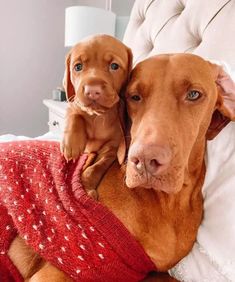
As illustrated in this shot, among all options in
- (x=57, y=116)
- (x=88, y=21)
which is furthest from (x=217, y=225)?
(x=88, y=21)

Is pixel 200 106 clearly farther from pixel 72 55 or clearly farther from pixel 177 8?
pixel 177 8

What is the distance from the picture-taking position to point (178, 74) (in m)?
0.73

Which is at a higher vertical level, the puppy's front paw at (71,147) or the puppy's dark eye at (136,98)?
the puppy's dark eye at (136,98)

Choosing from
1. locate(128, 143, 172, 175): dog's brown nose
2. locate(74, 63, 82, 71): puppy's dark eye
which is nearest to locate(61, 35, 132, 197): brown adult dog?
locate(74, 63, 82, 71): puppy's dark eye

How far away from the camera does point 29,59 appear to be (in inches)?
129

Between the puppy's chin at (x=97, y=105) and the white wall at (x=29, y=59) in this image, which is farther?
the white wall at (x=29, y=59)

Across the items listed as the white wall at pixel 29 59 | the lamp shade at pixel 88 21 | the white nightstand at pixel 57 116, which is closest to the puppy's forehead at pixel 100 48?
the white nightstand at pixel 57 116

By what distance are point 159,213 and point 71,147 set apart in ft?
0.95

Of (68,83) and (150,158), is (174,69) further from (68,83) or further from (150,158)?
(68,83)

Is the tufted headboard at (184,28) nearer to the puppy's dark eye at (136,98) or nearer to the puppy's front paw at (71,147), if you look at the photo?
the puppy's dark eye at (136,98)

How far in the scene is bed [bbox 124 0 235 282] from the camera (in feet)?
2.51

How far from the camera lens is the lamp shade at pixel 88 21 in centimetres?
227

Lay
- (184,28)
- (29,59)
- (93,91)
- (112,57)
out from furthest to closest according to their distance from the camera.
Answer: (29,59)
(184,28)
(112,57)
(93,91)

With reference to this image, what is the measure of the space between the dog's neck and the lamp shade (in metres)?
1.68
